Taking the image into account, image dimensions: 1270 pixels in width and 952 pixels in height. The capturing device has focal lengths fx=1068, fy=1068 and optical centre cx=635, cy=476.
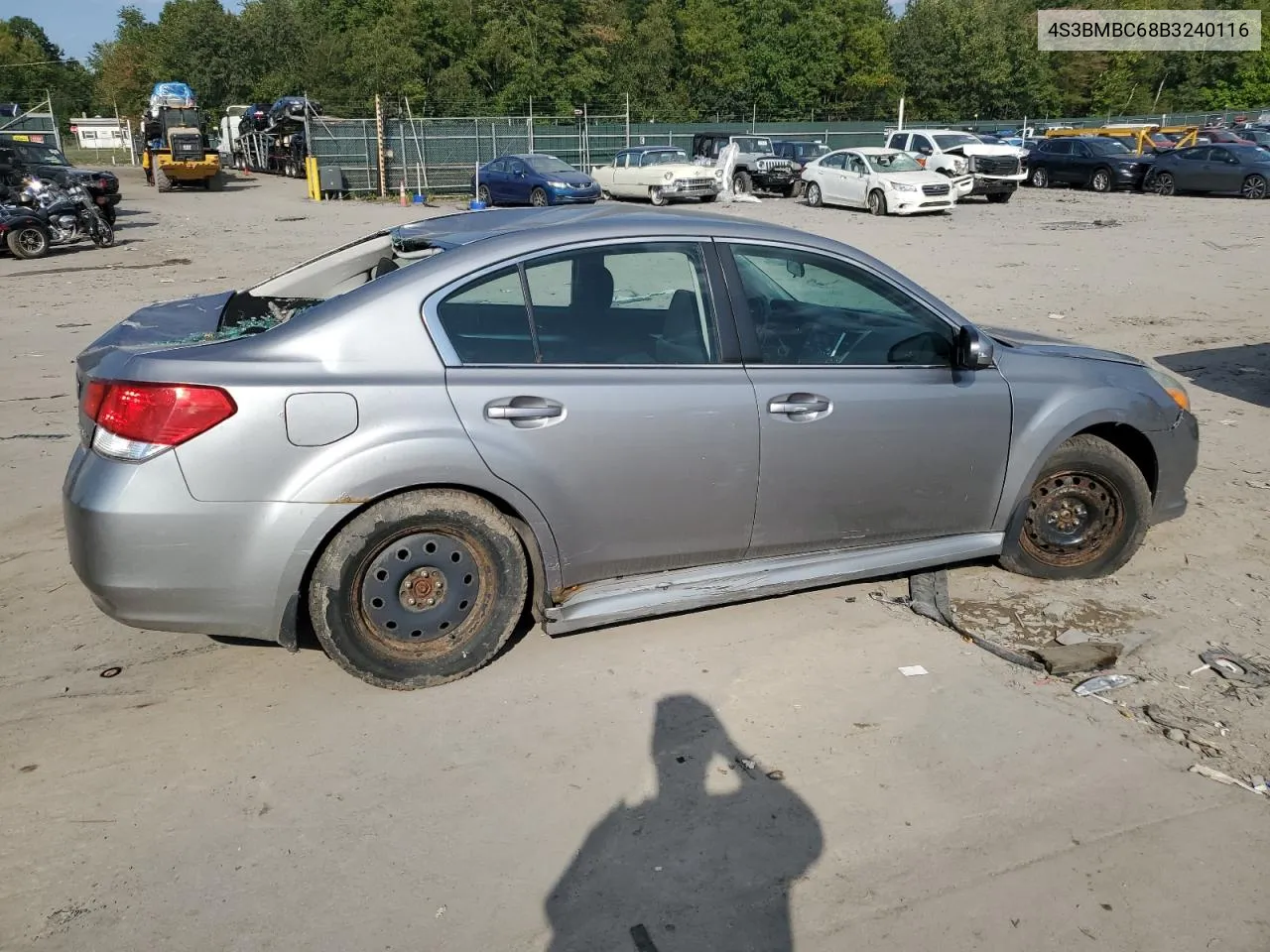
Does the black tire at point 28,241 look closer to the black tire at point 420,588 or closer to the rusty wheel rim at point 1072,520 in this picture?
the black tire at point 420,588

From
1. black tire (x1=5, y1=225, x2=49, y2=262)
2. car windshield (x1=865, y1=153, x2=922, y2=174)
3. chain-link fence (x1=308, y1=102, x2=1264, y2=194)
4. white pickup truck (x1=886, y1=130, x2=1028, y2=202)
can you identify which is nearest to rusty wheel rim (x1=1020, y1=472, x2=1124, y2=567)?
black tire (x1=5, y1=225, x2=49, y2=262)

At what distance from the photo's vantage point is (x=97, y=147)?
231 feet

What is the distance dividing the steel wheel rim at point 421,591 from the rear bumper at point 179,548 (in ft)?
0.84

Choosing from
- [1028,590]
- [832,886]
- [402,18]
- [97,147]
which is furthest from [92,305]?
[97,147]

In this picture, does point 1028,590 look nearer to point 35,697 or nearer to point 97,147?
point 35,697

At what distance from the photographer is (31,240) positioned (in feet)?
59.9

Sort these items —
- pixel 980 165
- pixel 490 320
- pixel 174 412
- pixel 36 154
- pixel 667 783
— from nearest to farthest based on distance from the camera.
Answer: pixel 667 783, pixel 174 412, pixel 490 320, pixel 36 154, pixel 980 165

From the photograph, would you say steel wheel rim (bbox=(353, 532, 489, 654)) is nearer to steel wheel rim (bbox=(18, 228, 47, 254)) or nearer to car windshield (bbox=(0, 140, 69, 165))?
steel wheel rim (bbox=(18, 228, 47, 254))

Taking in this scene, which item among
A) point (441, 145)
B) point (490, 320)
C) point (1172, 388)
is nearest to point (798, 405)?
point (490, 320)

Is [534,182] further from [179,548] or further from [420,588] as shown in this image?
[179,548]

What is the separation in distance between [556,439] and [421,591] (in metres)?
0.74

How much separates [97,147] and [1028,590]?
78562mm

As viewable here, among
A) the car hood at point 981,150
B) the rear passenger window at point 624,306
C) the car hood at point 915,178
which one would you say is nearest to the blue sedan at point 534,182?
the car hood at point 915,178

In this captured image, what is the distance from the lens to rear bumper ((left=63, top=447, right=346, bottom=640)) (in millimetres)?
3500
